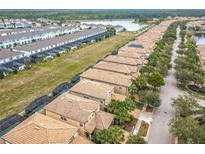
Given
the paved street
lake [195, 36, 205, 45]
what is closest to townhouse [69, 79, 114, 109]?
the paved street

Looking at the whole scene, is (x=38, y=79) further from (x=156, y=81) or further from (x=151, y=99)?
(x=151, y=99)

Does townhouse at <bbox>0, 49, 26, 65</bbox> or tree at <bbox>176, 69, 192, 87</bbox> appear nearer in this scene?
tree at <bbox>176, 69, 192, 87</bbox>

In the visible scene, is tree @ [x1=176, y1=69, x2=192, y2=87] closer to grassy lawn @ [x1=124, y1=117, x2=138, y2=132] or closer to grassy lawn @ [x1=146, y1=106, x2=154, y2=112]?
grassy lawn @ [x1=146, y1=106, x2=154, y2=112]

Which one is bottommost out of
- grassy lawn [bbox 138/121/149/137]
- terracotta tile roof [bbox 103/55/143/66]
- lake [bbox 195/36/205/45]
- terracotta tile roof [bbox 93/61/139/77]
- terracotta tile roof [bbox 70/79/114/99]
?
grassy lawn [bbox 138/121/149/137]
